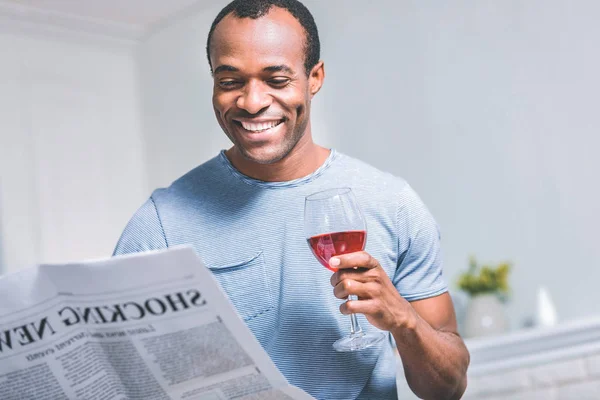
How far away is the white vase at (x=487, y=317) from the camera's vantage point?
2.94 metres

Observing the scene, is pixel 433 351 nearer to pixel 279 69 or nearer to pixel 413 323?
pixel 413 323

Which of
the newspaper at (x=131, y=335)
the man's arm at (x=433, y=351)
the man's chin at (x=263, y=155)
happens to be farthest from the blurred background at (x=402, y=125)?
the newspaper at (x=131, y=335)

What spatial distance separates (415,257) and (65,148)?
11.3 ft

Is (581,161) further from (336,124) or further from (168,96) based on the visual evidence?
(168,96)

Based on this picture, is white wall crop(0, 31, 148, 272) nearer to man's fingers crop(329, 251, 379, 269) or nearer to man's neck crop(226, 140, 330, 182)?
man's neck crop(226, 140, 330, 182)

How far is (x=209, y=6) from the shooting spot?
4.34 metres

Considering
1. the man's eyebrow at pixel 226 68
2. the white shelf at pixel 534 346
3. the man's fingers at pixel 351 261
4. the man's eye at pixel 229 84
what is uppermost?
the man's eyebrow at pixel 226 68

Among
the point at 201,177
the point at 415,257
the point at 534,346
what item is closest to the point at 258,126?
the point at 201,177

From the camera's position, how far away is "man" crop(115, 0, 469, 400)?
1.31 metres

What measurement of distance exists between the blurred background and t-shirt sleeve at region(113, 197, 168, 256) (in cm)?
179

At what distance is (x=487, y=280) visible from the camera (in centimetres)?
297

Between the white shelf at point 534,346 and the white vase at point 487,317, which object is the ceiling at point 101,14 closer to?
the white vase at point 487,317

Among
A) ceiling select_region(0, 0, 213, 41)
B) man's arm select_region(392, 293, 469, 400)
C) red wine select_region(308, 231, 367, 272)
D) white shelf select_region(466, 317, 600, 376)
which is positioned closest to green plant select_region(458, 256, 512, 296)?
white shelf select_region(466, 317, 600, 376)

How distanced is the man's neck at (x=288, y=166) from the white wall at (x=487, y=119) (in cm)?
171
